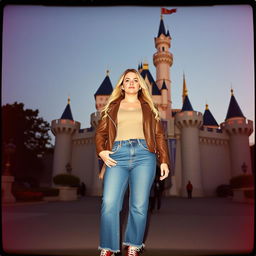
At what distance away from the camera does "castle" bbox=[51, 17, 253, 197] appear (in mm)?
2447

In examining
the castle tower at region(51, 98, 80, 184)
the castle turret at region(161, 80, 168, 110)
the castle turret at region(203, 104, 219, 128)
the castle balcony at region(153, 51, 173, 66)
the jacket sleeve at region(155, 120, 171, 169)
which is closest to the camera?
the jacket sleeve at region(155, 120, 171, 169)

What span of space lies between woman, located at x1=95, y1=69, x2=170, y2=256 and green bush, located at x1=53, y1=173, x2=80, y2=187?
91cm

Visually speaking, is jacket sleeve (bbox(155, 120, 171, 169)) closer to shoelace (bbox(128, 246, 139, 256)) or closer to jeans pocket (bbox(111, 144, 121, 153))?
jeans pocket (bbox(111, 144, 121, 153))

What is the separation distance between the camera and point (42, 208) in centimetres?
425

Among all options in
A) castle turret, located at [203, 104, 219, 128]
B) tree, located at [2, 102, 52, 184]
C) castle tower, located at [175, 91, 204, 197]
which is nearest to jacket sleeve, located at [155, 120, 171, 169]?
castle turret, located at [203, 104, 219, 128]

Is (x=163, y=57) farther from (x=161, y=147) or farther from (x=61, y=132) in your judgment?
(x=161, y=147)

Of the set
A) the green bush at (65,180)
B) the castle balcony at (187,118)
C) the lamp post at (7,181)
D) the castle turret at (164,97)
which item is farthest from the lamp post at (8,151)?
the castle turret at (164,97)

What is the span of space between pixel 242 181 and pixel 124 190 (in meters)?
1.25

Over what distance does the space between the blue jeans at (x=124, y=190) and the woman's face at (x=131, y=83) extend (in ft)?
1.75

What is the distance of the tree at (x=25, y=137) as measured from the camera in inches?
78.5

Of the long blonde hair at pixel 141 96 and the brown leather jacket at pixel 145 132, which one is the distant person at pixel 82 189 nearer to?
the brown leather jacket at pixel 145 132

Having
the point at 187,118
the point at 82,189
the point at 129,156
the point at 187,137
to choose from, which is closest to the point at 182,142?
the point at 187,137

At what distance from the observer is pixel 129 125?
197cm
